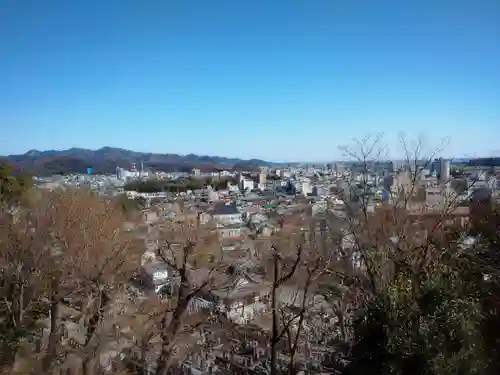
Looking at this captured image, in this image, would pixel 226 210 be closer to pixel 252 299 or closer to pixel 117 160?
pixel 252 299

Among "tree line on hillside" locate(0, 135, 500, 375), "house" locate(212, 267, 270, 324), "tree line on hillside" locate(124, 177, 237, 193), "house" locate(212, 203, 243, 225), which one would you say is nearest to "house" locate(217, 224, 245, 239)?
"house" locate(212, 203, 243, 225)

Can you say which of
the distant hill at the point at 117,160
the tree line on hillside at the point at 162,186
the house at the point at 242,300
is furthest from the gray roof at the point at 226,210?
the distant hill at the point at 117,160

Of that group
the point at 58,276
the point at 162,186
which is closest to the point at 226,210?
the point at 58,276

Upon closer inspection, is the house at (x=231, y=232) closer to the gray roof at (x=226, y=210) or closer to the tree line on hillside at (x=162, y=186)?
the gray roof at (x=226, y=210)

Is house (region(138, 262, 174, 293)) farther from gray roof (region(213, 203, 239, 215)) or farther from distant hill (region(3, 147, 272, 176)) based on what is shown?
distant hill (region(3, 147, 272, 176))

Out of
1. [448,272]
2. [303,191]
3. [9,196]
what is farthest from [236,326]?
[303,191]

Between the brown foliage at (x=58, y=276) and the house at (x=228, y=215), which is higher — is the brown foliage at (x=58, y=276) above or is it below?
above

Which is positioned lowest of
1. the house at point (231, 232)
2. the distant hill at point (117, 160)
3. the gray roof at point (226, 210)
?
the house at point (231, 232)
